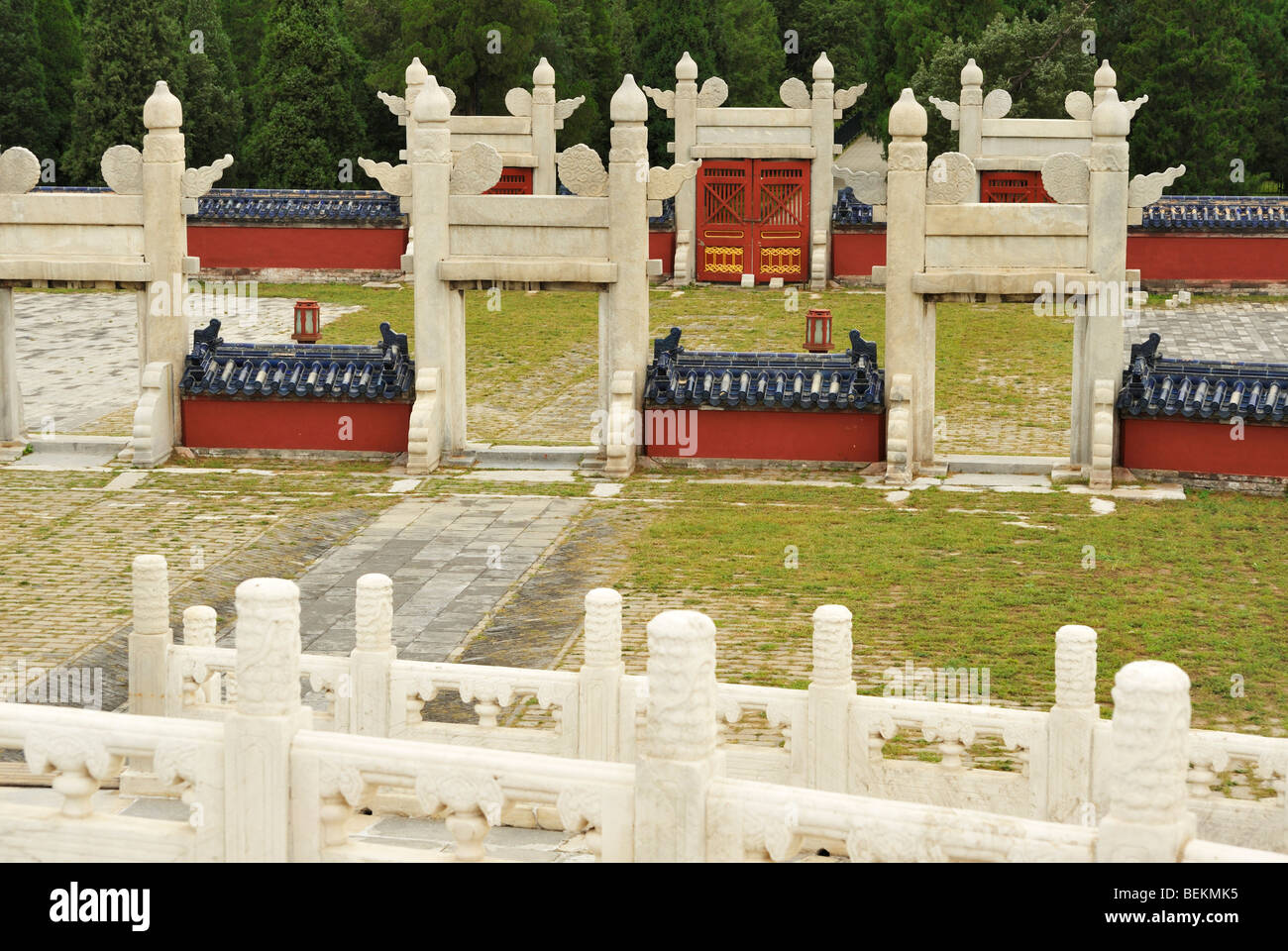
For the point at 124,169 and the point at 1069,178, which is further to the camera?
the point at 124,169

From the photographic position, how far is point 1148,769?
7168 millimetres

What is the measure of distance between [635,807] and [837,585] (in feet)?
30.0

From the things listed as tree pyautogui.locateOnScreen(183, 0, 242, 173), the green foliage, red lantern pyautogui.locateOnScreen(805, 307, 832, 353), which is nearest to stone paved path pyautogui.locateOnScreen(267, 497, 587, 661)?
red lantern pyautogui.locateOnScreen(805, 307, 832, 353)

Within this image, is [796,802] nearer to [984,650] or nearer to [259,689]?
[259,689]

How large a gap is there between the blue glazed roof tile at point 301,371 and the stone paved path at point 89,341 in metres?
2.59

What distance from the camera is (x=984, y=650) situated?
15.0 meters

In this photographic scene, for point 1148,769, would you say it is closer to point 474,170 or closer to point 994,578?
point 994,578

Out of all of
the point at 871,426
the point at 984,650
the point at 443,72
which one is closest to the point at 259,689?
the point at 984,650

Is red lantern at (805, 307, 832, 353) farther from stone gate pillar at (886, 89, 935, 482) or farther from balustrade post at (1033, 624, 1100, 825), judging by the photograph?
balustrade post at (1033, 624, 1100, 825)

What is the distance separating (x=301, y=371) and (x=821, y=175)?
14271mm

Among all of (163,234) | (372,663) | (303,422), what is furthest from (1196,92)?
(372,663)

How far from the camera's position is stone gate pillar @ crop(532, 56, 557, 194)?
1405 inches

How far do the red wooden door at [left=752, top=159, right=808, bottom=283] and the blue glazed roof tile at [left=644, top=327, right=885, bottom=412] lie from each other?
12.7 m

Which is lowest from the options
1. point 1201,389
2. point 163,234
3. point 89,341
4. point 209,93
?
point 1201,389
